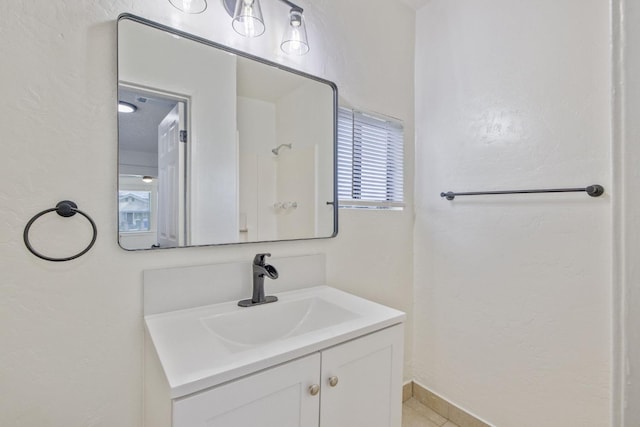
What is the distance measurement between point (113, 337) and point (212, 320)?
0.29 m

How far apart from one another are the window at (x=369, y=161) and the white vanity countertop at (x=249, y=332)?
20.5 inches

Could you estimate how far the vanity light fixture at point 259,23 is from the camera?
1161 millimetres

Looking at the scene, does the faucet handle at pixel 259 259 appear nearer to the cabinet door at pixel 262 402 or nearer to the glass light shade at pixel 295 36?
the cabinet door at pixel 262 402

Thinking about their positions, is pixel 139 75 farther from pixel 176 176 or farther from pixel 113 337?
pixel 113 337

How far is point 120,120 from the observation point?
Answer: 38.2 inches


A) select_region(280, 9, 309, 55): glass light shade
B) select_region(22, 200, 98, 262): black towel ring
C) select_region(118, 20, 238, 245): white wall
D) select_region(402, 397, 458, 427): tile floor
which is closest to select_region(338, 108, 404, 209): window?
select_region(280, 9, 309, 55): glass light shade

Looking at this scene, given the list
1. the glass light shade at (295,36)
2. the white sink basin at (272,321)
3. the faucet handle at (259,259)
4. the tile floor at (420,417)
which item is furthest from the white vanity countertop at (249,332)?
the glass light shade at (295,36)

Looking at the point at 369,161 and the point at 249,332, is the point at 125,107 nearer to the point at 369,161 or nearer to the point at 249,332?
the point at 249,332

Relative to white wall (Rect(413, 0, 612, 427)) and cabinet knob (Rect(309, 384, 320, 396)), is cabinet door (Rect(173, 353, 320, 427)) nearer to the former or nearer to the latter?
cabinet knob (Rect(309, 384, 320, 396))

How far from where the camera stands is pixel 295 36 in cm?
130

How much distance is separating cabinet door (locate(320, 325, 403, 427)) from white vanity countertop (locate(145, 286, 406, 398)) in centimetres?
5

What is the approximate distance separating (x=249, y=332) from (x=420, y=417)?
1.19m

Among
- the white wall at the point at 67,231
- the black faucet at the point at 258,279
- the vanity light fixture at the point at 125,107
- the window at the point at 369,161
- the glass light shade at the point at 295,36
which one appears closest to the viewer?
the white wall at the point at 67,231

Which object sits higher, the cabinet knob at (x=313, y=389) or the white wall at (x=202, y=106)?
the white wall at (x=202, y=106)
